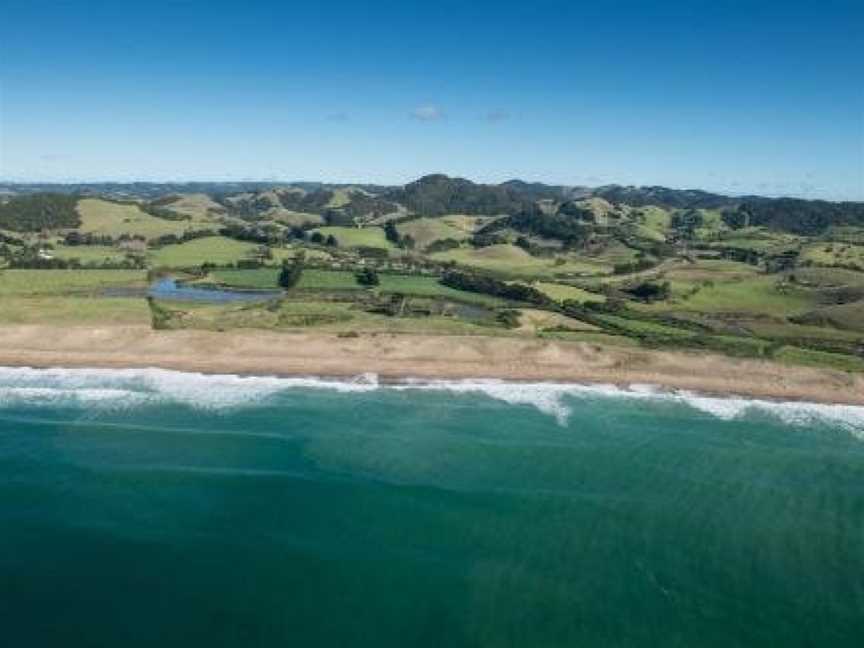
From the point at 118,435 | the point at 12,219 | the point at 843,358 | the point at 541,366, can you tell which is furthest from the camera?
the point at 12,219

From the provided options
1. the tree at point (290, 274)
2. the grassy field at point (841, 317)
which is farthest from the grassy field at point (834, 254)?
the tree at point (290, 274)

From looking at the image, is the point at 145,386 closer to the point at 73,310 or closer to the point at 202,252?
the point at 73,310

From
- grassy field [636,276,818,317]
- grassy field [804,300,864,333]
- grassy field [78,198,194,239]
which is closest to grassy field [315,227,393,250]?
grassy field [78,198,194,239]

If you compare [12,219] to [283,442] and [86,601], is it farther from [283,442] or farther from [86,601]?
[86,601]

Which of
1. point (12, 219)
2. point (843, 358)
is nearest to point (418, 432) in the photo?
point (843, 358)

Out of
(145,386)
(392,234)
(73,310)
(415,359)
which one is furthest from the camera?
(392,234)

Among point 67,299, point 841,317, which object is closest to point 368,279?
point 67,299
